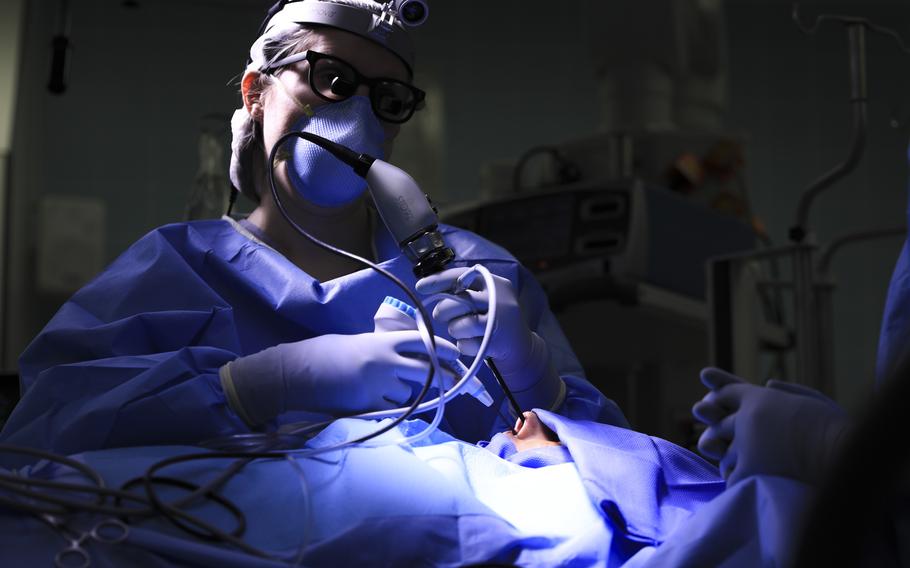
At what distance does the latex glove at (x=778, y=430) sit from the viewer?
37.7 inches

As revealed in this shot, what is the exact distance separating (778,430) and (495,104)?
4.64 m

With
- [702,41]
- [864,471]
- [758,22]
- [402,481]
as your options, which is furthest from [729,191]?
[864,471]

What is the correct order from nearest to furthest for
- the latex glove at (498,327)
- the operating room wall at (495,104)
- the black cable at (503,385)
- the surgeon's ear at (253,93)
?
the latex glove at (498,327) → the black cable at (503,385) → the surgeon's ear at (253,93) → the operating room wall at (495,104)

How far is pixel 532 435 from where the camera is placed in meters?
1.46

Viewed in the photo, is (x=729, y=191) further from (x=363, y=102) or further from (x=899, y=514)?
(x=899, y=514)

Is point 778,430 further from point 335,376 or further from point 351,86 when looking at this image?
point 351,86

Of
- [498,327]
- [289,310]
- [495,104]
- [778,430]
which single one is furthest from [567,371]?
[495,104]

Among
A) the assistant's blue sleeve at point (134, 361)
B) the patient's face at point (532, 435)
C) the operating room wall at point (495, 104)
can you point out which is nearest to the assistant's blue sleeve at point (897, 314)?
the patient's face at point (532, 435)

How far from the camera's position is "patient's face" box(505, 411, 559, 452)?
4.69 feet

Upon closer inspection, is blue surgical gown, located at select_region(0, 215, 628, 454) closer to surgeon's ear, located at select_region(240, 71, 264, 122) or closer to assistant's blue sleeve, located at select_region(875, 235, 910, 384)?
surgeon's ear, located at select_region(240, 71, 264, 122)

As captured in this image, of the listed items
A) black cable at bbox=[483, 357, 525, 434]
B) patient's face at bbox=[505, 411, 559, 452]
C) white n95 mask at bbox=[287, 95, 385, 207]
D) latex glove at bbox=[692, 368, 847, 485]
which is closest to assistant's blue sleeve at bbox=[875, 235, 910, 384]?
latex glove at bbox=[692, 368, 847, 485]

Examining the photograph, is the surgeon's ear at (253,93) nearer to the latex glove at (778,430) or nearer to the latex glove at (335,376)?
the latex glove at (335,376)

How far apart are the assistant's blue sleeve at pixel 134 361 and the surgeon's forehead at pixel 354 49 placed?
0.38m

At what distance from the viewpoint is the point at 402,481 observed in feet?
3.72
